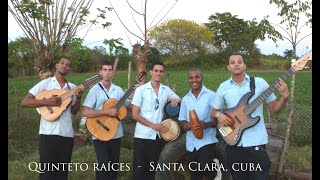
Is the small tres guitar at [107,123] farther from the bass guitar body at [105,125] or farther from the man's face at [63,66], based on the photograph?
the man's face at [63,66]

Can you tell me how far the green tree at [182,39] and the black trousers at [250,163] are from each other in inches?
255

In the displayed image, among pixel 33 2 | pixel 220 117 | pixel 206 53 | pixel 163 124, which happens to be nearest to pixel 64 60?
pixel 163 124

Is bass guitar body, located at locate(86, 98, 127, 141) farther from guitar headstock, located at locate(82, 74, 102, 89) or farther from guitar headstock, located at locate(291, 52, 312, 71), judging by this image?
guitar headstock, located at locate(291, 52, 312, 71)

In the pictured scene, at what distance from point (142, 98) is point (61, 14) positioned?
353 cm

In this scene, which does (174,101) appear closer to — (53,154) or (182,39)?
(53,154)

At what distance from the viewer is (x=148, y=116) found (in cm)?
503

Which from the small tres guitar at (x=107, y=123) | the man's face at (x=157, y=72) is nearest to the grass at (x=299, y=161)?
the man's face at (x=157, y=72)

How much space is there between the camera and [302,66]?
4324 millimetres

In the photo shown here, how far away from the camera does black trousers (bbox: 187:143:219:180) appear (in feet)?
15.8

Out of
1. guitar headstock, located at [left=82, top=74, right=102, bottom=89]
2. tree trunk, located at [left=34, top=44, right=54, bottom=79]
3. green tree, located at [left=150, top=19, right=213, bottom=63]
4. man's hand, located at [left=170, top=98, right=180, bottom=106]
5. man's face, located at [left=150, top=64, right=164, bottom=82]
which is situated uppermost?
green tree, located at [left=150, top=19, right=213, bottom=63]

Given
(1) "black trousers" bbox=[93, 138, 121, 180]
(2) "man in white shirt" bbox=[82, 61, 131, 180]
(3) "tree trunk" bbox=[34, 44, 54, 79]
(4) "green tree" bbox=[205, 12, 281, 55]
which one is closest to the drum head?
(2) "man in white shirt" bbox=[82, 61, 131, 180]

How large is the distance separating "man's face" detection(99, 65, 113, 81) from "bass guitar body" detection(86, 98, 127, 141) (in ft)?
0.94

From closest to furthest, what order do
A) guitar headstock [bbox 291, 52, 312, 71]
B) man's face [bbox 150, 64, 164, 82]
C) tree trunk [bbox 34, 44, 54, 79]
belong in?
guitar headstock [bbox 291, 52, 312, 71]
man's face [bbox 150, 64, 164, 82]
tree trunk [bbox 34, 44, 54, 79]

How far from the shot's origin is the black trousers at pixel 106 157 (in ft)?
16.8
